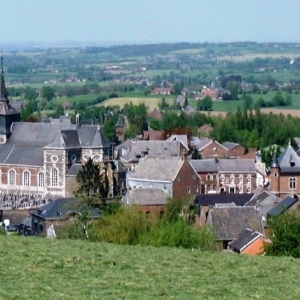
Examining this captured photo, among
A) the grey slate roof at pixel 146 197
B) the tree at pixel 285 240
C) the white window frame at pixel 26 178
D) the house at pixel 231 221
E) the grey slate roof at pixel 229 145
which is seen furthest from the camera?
the grey slate roof at pixel 229 145

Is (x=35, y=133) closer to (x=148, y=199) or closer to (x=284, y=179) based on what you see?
(x=148, y=199)

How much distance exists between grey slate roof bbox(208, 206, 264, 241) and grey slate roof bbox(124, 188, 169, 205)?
953 centimetres

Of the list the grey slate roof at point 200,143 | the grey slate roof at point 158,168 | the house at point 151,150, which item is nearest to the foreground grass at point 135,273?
the grey slate roof at point 158,168

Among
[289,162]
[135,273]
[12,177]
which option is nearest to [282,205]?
[289,162]

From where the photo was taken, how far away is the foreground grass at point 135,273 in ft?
40.2

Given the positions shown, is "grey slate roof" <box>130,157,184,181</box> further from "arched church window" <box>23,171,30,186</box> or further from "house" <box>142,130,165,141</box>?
"house" <box>142,130,165,141</box>

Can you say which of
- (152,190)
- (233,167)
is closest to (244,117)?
(233,167)

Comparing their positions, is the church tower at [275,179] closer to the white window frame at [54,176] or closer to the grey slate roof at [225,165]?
the grey slate roof at [225,165]

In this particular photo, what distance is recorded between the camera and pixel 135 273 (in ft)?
45.0

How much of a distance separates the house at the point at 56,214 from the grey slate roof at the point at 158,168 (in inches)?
421

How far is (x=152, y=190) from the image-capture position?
4706cm

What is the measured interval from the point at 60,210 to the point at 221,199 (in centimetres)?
861

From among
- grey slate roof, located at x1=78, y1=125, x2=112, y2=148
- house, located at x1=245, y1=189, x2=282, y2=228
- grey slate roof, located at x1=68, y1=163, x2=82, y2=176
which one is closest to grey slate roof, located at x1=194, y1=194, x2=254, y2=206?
house, located at x1=245, y1=189, x2=282, y2=228

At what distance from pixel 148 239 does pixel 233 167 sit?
32483 mm
